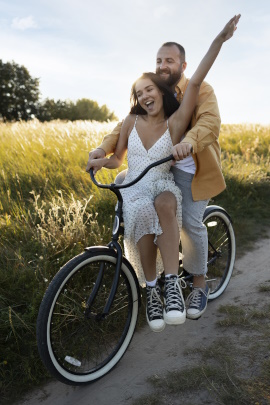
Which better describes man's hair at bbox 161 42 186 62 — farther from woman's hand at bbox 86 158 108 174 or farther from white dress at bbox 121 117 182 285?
→ woman's hand at bbox 86 158 108 174

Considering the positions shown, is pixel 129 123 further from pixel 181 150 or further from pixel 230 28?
pixel 230 28

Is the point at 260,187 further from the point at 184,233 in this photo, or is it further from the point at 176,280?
the point at 176,280

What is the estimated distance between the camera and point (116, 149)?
3590mm

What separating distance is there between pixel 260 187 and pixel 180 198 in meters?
4.81

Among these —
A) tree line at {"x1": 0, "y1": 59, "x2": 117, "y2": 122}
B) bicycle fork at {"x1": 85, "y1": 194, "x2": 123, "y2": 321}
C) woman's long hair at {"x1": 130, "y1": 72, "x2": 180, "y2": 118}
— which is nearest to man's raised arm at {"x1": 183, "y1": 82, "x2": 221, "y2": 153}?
woman's long hair at {"x1": 130, "y1": 72, "x2": 180, "y2": 118}

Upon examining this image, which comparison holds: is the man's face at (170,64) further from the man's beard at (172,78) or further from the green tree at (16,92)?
the green tree at (16,92)

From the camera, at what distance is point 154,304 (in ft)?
10.3

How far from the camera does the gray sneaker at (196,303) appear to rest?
356 cm

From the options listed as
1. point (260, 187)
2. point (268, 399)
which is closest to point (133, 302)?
point (268, 399)

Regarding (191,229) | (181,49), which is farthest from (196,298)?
(181,49)

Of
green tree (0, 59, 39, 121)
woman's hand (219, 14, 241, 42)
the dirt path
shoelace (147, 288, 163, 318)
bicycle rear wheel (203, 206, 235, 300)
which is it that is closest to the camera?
woman's hand (219, 14, 241, 42)

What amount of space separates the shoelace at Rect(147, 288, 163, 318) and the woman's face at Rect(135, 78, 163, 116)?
52.6 inches

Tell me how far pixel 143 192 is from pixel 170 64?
1.19 metres

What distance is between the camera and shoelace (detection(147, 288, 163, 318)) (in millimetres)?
3127
